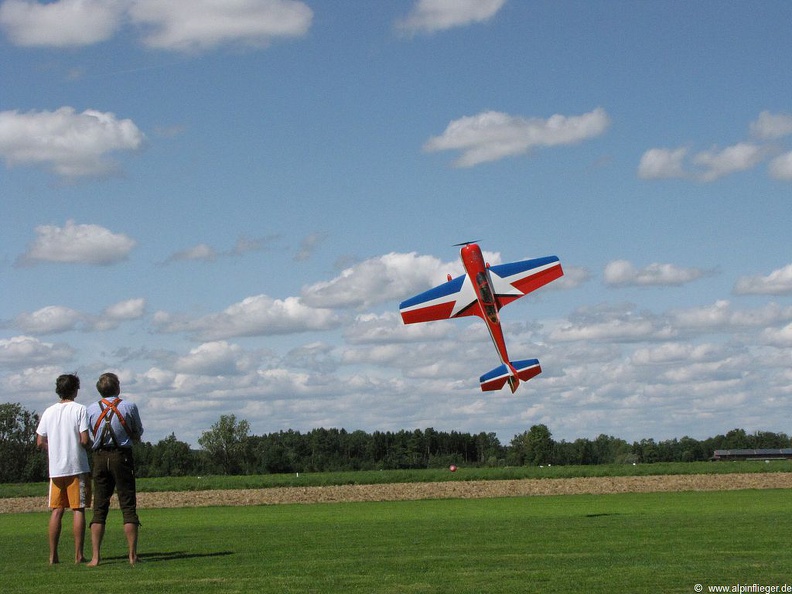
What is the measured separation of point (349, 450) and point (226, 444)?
18.9 m

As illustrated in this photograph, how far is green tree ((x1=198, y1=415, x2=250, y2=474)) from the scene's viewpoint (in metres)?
121

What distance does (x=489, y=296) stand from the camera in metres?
28.9

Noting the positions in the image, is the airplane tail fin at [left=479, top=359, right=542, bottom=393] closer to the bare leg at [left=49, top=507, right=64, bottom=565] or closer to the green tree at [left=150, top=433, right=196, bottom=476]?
the bare leg at [left=49, top=507, right=64, bottom=565]

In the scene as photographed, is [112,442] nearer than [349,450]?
Yes

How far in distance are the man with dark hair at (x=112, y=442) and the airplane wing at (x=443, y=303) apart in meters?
18.4

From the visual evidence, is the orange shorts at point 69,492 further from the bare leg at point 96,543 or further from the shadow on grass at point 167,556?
the shadow on grass at point 167,556

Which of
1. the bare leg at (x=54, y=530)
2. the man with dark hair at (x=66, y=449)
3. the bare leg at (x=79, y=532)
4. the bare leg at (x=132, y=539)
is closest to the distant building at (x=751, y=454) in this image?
the bare leg at (x=132, y=539)

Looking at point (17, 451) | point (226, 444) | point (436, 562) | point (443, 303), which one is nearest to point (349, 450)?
point (226, 444)

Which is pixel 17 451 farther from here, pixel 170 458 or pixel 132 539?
pixel 132 539

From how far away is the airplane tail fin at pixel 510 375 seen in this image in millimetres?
28922

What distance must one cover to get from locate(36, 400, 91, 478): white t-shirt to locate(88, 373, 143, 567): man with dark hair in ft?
0.53

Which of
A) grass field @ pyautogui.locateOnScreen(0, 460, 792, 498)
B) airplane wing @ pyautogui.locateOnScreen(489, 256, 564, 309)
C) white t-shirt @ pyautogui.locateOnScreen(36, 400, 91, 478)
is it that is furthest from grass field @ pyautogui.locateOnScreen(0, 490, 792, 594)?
grass field @ pyautogui.locateOnScreen(0, 460, 792, 498)

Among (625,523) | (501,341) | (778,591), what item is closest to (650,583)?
(778,591)

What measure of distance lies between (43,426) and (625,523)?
11555mm
